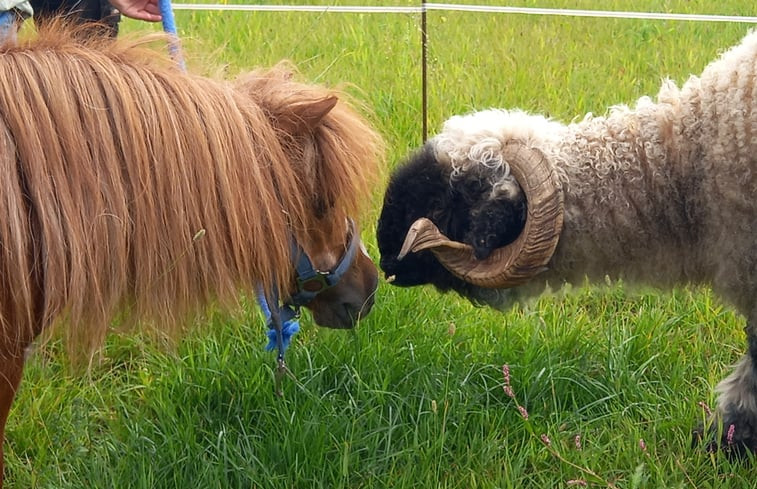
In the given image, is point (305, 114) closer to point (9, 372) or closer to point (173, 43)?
point (173, 43)

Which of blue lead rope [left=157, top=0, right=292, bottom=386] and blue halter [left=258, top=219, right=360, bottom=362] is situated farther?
blue lead rope [left=157, top=0, right=292, bottom=386]

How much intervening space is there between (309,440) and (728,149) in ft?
5.46

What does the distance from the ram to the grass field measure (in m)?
0.20

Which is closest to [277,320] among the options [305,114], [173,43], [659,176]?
[305,114]

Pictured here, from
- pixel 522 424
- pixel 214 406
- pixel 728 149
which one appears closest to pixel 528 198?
pixel 728 149

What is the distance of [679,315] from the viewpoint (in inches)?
155

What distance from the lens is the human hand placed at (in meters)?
3.44

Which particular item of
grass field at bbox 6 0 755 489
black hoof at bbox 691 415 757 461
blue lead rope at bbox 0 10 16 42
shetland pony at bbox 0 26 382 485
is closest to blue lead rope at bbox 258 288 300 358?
grass field at bbox 6 0 755 489

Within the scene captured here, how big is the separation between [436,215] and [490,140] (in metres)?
0.32

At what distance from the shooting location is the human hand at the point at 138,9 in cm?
344

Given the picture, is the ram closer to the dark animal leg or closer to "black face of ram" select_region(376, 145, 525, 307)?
"black face of ram" select_region(376, 145, 525, 307)

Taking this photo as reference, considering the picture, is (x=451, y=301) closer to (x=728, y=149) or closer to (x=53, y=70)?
(x=728, y=149)

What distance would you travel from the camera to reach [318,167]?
2594 mm

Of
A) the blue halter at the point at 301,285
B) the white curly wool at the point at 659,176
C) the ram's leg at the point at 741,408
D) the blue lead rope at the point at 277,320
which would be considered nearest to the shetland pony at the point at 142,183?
the blue halter at the point at 301,285
